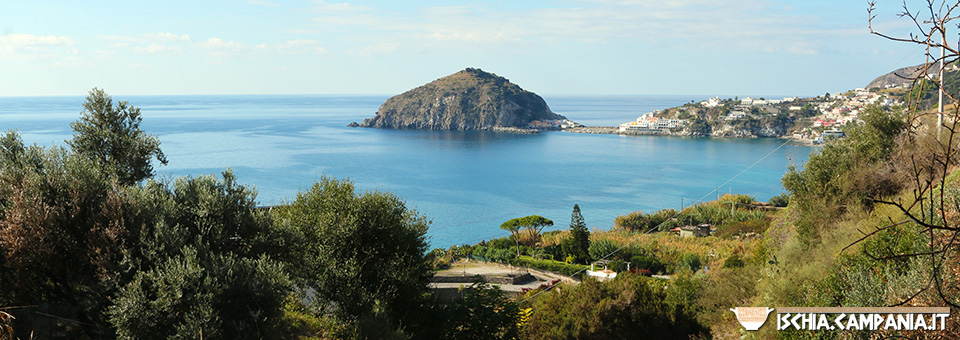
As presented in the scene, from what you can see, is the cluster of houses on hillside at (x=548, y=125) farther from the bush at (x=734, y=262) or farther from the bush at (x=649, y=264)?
the bush at (x=734, y=262)

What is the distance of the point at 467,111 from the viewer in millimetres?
123188

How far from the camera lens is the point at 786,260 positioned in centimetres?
1093

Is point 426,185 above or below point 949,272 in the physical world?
below

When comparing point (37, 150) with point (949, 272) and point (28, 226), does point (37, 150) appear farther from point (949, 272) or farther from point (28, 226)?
point (949, 272)

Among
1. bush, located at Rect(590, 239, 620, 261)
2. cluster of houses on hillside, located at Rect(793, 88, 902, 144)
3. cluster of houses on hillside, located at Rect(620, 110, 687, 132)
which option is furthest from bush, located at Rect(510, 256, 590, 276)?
cluster of houses on hillside, located at Rect(620, 110, 687, 132)

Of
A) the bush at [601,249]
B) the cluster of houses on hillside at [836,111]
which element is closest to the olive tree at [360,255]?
the bush at [601,249]

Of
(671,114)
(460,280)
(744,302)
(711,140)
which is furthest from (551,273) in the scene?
(671,114)

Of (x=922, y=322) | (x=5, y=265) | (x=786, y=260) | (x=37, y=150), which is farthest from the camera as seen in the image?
(x=786, y=260)

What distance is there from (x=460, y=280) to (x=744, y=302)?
33.4 feet

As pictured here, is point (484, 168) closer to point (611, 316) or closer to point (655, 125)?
point (655, 125)

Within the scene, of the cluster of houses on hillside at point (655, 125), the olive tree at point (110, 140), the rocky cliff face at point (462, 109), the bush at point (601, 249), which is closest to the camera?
the olive tree at point (110, 140)

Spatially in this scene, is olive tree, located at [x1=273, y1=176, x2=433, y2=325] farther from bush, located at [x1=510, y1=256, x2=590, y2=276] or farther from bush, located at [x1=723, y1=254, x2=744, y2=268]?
bush, located at [x1=510, y1=256, x2=590, y2=276]

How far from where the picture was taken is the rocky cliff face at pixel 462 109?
397 ft

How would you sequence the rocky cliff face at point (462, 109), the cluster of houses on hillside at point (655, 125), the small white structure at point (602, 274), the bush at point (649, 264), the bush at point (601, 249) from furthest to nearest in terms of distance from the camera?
the rocky cliff face at point (462, 109) < the cluster of houses on hillside at point (655, 125) < the bush at point (601, 249) < the bush at point (649, 264) < the small white structure at point (602, 274)
